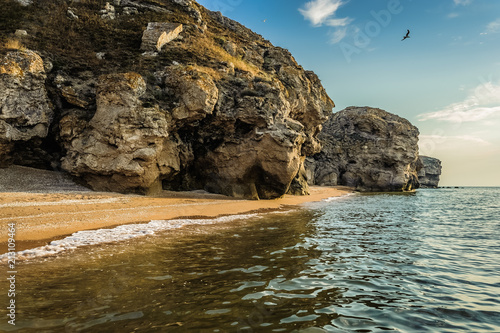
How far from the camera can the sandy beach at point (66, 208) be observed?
11.4 m

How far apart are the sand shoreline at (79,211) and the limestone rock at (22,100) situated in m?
6.40

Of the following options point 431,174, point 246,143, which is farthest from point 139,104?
point 431,174

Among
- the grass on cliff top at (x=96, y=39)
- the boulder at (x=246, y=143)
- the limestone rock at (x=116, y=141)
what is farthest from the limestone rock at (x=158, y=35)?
the limestone rock at (x=116, y=141)

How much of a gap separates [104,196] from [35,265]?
459 inches

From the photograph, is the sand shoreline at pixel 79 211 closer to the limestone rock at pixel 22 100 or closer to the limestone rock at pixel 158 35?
the limestone rock at pixel 22 100

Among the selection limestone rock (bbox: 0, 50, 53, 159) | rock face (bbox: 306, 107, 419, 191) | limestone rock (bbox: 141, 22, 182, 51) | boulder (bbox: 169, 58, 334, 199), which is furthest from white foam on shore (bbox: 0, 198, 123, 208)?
rock face (bbox: 306, 107, 419, 191)

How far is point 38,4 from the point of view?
30.7 meters

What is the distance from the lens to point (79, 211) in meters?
14.6

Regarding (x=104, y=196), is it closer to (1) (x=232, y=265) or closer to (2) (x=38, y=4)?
(1) (x=232, y=265)

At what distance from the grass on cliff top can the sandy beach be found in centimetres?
1033

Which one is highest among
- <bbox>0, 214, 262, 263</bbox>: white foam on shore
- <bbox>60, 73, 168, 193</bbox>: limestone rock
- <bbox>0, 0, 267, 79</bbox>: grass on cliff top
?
<bbox>0, 0, 267, 79</bbox>: grass on cliff top

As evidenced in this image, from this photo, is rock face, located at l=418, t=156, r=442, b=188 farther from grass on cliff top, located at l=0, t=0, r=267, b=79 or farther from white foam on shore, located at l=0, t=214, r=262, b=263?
white foam on shore, located at l=0, t=214, r=262, b=263

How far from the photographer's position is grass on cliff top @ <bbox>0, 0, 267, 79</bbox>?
24.5m

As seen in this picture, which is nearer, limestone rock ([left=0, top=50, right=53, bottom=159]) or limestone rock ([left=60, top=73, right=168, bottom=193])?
limestone rock ([left=0, top=50, right=53, bottom=159])
